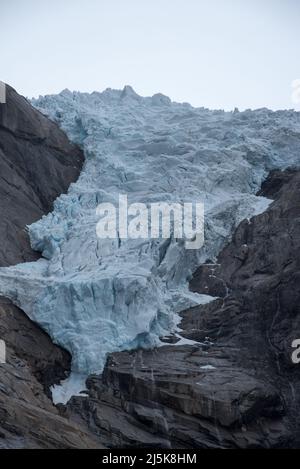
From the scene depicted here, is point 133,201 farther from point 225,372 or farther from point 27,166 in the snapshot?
point 225,372

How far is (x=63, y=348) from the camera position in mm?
24375

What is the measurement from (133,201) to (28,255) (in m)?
6.52

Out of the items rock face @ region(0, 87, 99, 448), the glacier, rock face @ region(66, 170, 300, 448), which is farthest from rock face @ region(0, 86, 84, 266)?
rock face @ region(66, 170, 300, 448)

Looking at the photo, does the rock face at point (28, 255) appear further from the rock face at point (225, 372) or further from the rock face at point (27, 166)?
the rock face at point (225, 372)

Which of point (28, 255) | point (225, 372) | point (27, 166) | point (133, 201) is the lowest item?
point (225, 372)

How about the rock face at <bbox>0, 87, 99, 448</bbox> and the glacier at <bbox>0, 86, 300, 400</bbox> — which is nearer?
the rock face at <bbox>0, 87, 99, 448</bbox>

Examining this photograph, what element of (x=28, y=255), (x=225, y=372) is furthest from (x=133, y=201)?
(x=225, y=372)

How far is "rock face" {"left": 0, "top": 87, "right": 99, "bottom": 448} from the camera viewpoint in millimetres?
17578

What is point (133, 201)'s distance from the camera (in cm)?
3238

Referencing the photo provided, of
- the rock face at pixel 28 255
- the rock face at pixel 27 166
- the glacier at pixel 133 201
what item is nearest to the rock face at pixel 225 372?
the glacier at pixel 133 201

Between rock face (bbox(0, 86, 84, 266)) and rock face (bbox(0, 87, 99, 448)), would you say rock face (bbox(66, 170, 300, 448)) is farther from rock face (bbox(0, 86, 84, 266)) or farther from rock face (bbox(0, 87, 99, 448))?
rock face (bbox(0, 86, 84, 266))

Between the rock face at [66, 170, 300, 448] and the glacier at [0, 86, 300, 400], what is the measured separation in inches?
44.5

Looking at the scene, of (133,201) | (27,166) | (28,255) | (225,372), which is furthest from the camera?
(27,166)
